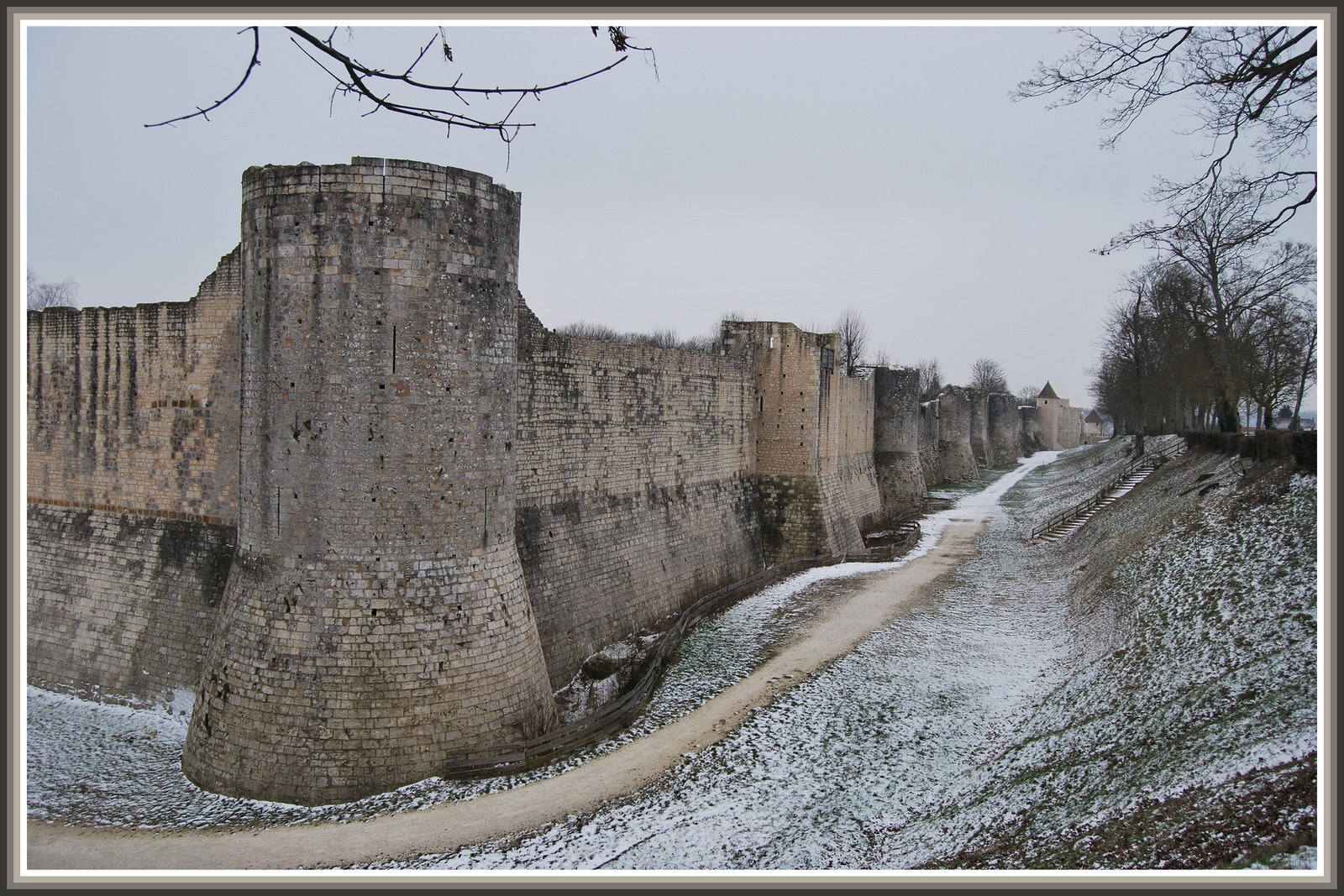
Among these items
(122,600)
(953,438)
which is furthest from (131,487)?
(953,438)

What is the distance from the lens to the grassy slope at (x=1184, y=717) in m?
6.34

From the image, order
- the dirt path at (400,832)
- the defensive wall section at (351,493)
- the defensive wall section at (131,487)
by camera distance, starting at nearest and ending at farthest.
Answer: the dirt path at (400,832) < the defensive wall section at (351,493) < the defensive wall section at (131,487)

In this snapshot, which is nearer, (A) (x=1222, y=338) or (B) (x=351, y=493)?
(B) (x=351, y=493)

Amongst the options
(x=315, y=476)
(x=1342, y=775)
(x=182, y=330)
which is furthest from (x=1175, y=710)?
(x=182, y=330)

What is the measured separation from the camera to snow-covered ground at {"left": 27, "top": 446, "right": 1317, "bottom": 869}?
7254 mm

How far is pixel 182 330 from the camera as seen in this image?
12531 mm

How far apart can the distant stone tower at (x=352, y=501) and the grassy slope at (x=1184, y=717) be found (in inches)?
241

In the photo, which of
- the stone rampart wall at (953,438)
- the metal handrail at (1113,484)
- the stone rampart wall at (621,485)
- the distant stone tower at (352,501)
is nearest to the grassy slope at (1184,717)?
the distant stone tower at (352,501)

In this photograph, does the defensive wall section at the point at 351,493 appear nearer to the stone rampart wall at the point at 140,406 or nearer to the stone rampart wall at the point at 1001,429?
the stone rampart wall at the point at 140,406

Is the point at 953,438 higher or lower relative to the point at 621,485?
higher

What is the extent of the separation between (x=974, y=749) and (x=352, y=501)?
860 centimetres

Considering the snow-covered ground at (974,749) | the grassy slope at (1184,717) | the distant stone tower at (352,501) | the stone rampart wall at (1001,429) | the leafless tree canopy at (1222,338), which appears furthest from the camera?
the stone rampart wall at (1001,429)

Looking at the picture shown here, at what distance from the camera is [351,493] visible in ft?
30.0

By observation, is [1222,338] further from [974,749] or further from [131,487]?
[131,487]
